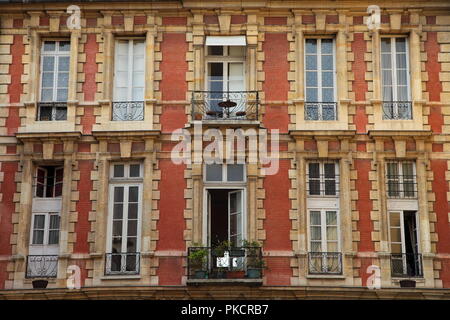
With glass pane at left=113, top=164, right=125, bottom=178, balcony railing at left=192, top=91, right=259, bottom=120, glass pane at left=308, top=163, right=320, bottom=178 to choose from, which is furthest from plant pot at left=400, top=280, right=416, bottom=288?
glass pane at left=113, top=164, right=125, bottom=178

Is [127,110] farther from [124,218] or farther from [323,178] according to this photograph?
[323,178]

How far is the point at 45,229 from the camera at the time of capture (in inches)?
746

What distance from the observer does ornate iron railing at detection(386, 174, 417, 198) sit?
18.9 meters

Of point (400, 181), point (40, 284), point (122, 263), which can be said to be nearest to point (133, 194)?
point (122, 263)

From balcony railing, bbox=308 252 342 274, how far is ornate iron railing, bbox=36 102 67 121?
615cm

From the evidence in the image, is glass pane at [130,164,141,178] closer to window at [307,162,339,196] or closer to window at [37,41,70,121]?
window at [37,41,70,121]

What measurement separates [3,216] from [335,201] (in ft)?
23.1

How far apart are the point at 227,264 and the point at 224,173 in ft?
6.73

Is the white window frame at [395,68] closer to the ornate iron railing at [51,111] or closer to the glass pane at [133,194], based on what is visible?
the glass pane at [133,194]

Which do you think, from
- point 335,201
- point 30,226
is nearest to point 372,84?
point 335,201

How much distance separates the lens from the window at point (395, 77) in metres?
19.3

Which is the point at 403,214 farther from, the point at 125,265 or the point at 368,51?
the point at 125,265

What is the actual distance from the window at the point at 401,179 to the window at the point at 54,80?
7140mm

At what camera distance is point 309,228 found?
18750 millimetres
